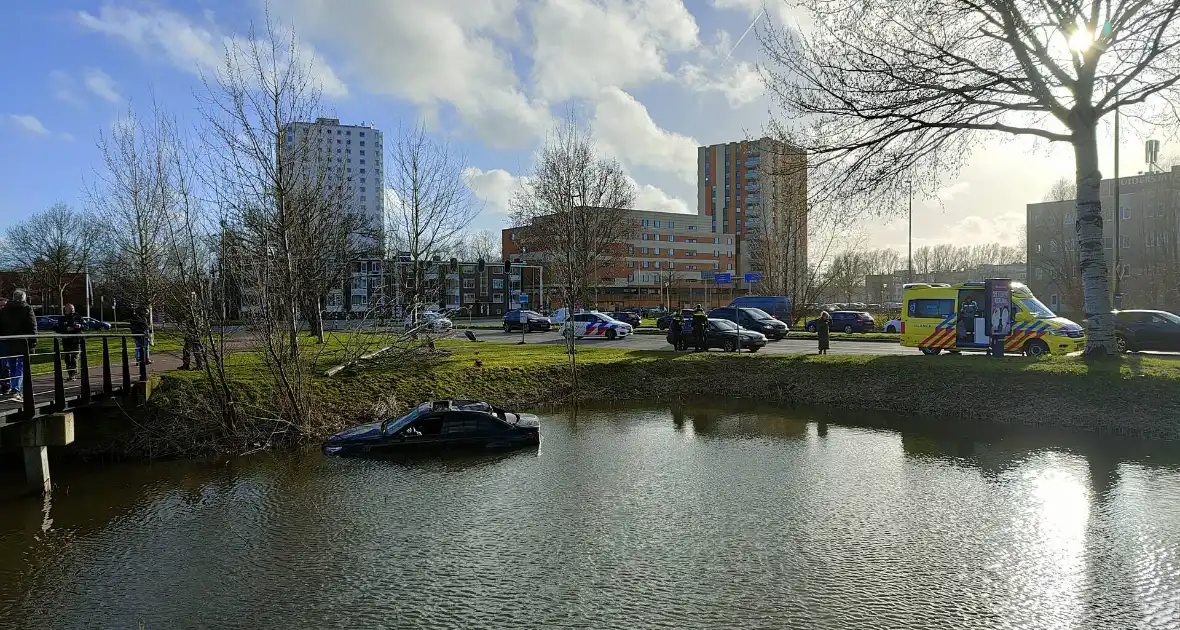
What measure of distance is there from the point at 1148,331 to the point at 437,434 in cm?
2194

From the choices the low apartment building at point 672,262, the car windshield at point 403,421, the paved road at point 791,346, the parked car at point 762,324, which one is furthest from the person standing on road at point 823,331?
the low apartment building at point 672,262

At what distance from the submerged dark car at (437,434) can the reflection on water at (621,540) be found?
0.48 m

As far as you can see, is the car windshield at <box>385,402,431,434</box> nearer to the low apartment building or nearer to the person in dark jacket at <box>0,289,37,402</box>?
the person in dark jacket at <box>0,289,37,402</box>

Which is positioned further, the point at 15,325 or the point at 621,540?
the point at 15,325

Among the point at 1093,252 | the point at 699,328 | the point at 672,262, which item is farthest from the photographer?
the point at 672,262

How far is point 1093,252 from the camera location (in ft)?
53.4

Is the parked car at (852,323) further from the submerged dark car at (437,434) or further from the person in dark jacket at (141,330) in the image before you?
the person in dark jacket at (141,330)

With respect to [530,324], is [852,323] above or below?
below

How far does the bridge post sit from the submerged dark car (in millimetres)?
4042

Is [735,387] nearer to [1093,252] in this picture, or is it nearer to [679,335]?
[679,335]

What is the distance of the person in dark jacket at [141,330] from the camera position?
15.0 meters

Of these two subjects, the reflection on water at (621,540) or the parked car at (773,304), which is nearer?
the reflection on water at (621,540)

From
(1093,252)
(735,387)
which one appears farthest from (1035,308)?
(735,387)

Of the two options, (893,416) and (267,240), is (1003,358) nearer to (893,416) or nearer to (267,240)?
(893,416)
